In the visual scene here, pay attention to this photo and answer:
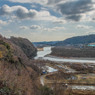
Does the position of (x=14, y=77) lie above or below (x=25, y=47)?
below

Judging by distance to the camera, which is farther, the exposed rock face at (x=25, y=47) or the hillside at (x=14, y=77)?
the exposed rock face at (x=25, y=47)

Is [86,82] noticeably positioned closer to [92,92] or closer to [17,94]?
[92,92]

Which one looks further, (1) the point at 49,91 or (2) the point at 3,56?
(2) the point at 3,56

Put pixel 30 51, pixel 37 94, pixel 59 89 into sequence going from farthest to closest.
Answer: pixel 30 51 < pixel 59 89 < pixel 37 94

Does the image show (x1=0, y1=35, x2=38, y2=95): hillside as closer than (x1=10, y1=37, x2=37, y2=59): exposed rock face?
Yes

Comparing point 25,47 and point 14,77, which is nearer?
point 14,77

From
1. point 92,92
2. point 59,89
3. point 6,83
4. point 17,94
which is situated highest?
point 6,83

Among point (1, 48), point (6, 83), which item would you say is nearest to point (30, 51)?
point (1, 48)

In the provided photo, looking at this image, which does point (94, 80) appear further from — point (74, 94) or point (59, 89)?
point (59, 89)

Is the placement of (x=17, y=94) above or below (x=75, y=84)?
above

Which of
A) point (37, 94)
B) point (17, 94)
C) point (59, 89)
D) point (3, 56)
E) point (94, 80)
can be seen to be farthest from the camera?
point (94, 80)
